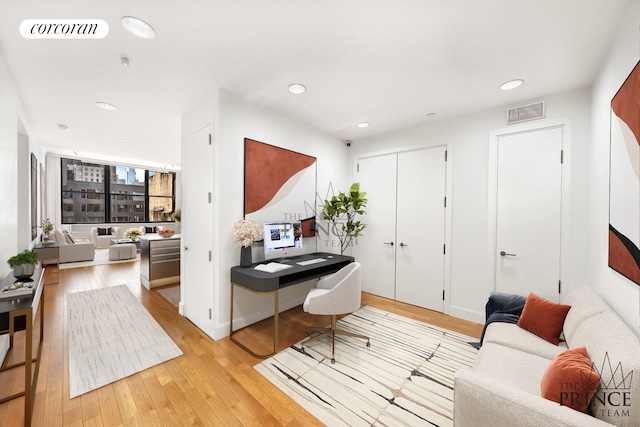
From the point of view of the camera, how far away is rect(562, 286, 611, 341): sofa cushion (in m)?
1.66

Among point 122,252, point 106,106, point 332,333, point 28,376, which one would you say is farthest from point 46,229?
point 332,333

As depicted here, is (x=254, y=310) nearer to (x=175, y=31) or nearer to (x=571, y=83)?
(x=175, y=31)

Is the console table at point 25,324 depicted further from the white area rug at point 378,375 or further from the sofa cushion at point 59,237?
the sofa cushion at point 59,237

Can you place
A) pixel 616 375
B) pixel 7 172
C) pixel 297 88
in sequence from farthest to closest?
pixel 297 88 < pixel 7 172 < pixel 616 375

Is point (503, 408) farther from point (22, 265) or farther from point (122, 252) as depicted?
point (122, 252)

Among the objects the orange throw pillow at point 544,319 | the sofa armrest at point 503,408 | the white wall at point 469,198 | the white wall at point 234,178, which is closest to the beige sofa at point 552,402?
the sofa armrest at point 503,408

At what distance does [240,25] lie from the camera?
5.63 ft

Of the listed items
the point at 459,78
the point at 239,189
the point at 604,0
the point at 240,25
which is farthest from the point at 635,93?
the point at 239,189

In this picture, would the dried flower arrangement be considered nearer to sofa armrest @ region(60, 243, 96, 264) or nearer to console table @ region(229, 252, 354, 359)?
console table @ region(229, 252, 354, 359)

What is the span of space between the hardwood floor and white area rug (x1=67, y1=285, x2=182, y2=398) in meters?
0.08

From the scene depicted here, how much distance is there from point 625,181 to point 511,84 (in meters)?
1.42

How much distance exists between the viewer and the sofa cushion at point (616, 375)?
0.97 m

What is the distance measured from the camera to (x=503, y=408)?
1.08 m

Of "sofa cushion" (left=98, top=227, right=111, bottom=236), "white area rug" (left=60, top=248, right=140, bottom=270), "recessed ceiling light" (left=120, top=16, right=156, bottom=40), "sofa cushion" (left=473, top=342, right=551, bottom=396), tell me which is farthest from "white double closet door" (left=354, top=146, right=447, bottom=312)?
"sofa cushion" (left=98, top=227, right=111, bottom=236)
